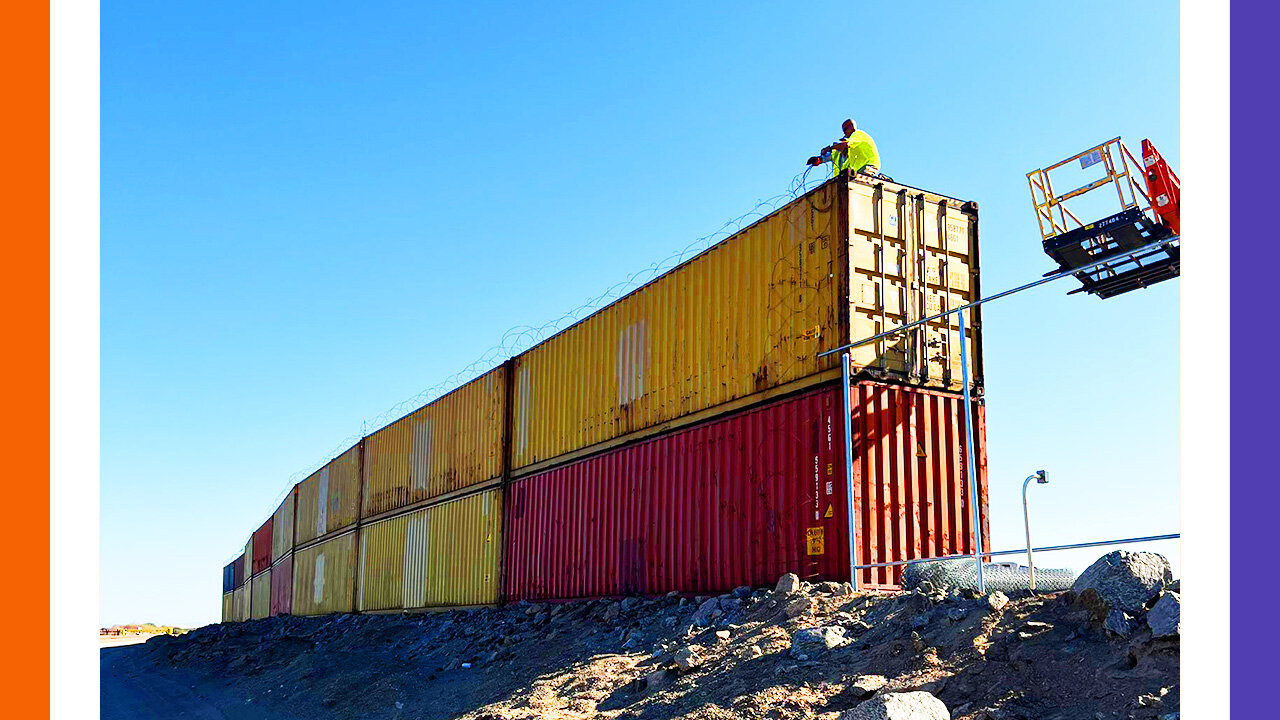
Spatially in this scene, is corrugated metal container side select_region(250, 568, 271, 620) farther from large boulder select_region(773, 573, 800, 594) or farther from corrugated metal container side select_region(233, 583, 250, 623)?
A: large boulder select_region(773, 573, 800, 594)

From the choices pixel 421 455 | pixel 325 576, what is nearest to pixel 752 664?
pixel 421 455

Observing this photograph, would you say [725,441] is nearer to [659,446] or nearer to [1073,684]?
[659,446]

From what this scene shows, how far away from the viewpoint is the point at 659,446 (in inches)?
578

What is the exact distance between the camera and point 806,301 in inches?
482

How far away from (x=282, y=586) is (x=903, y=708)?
3549 cm

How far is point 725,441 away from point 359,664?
7708mm

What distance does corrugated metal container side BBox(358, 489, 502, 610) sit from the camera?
65.1 feet

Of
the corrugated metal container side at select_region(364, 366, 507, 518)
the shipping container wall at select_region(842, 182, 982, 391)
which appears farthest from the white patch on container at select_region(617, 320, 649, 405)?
the corrugated metal container side at select_region(364, 366, 507, 518)

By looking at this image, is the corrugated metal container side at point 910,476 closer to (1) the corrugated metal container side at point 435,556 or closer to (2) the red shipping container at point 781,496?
(2) the red shipping container at point 781,496

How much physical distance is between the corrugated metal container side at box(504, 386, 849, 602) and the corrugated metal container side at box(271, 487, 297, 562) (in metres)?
22.2

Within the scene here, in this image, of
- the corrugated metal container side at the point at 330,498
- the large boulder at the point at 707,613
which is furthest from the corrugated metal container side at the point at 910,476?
the corrugated metal container side at the point at 330,498

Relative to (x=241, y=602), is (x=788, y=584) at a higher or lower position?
higher

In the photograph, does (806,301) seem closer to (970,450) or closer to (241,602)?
(970,450)
